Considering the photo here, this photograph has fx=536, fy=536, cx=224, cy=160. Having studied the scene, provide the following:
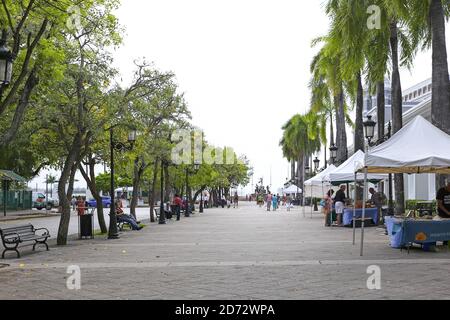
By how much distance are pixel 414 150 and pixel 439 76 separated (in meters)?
4.90

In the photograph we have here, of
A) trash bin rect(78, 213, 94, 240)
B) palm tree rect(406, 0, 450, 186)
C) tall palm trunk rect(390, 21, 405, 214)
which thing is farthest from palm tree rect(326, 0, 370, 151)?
trash bin rect(78, 213, 94, 240)

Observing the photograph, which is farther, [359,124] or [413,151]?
[359,124]

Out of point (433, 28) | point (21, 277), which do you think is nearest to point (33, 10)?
point (21, 277)

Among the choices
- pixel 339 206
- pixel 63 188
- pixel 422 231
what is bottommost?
pixel 422 231

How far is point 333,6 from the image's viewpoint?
22.8 m

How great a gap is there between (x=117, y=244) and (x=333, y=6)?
1349cm

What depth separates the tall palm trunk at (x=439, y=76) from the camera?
54.3 feet

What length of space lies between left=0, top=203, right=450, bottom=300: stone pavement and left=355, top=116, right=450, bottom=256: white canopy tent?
6.06 feet

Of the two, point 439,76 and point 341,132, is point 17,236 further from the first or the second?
point 341,132

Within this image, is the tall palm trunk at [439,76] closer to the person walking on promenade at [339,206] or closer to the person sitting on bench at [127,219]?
→ the person walking on promenade at [339,206]

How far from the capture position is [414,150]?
1305 centimetres

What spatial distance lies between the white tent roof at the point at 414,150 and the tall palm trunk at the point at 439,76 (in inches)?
116

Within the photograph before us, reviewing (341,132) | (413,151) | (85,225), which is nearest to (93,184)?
(85,225)

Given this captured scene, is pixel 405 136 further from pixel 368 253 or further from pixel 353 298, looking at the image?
pixel 353 298
